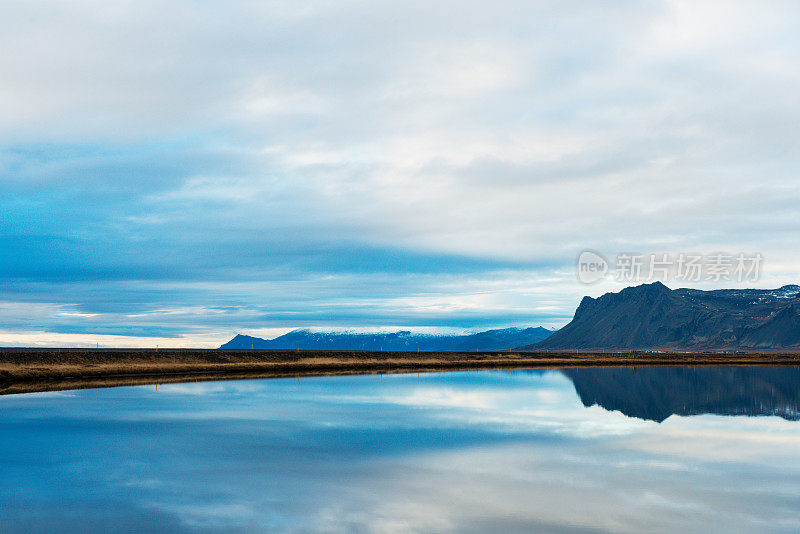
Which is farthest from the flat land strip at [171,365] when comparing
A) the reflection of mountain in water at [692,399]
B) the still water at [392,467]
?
the reflection of mountain in water at [692,399]

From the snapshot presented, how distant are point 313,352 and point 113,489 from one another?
89700 mm

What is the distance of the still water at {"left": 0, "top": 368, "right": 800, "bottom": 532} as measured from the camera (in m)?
15.7

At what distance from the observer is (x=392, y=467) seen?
21609 millimetres

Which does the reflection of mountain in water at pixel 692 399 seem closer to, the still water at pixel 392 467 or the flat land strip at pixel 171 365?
the still water at pixel 392 467

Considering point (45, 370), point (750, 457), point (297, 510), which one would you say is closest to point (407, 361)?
point (45, 370)

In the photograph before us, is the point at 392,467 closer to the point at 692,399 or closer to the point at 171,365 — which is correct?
the point at 692,399

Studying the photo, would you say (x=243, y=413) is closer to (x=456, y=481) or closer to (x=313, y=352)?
(x=456, y=481)

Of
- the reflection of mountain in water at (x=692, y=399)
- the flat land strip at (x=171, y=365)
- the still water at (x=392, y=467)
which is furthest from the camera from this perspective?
Answer: the flat land strip at (x=171, y=365)

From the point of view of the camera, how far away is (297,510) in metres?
16.3

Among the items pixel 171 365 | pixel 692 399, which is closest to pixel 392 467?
pixel 692 399

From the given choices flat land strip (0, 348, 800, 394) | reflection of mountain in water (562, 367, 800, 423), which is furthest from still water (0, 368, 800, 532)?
flat land strip (0, 348, 800, 394)

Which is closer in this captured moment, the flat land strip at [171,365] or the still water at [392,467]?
the still water at [392,467]

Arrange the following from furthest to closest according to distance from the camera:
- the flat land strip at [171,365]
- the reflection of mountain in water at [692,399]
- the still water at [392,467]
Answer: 1. the flat land strip at [171,365]
2. the reflection of mountain in water at [692,399]
3. the still water at [392,467]

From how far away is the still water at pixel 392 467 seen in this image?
1566 cm
